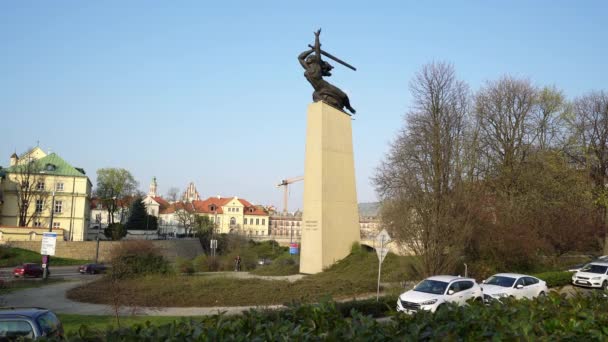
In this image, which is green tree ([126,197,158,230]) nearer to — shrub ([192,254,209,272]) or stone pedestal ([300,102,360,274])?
shrub ([192,254,209,272])

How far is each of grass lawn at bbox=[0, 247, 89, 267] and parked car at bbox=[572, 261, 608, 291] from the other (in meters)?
42.0

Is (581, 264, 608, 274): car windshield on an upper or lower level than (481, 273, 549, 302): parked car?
upper

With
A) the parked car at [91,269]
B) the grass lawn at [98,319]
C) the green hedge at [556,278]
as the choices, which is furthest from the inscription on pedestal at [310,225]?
the parked car at [91,269]

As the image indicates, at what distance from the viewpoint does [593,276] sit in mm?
23844

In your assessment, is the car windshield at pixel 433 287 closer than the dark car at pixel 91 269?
Yes

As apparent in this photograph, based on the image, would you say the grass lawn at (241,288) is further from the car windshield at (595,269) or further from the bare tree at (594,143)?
the bare tree at (594,143)

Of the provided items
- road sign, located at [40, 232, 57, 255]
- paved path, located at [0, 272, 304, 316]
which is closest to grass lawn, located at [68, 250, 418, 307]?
paved path, located at [0, 272, 304, 316]

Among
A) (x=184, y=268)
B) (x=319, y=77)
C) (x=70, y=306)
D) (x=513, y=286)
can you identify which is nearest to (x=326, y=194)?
(x=319, y=77)

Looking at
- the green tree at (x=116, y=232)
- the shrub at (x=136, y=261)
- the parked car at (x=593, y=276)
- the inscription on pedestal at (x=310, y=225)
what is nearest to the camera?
the parked car at (x=593, y=276)

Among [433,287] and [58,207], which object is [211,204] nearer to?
[58,207]

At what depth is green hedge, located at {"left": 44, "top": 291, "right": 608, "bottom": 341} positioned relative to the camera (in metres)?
4.49

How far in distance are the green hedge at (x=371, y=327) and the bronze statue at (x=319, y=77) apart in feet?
77.0

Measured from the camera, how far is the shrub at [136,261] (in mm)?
25766

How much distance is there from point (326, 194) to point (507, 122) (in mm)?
21482
